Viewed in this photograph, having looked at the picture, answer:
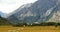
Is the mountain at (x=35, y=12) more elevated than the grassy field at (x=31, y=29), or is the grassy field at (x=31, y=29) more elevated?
the mountain at (x=35, y=12)

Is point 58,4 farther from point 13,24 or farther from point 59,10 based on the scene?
point 13,24

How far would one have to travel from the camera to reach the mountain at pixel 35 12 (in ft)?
2.89

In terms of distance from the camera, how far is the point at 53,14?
88 centimetres

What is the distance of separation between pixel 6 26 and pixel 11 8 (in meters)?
0.14

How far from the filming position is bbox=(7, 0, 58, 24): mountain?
0.88 meters

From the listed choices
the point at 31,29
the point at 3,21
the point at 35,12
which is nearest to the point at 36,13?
the point at 35,12

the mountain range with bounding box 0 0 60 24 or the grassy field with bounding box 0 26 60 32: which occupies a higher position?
the mountain range with bounding box 0 0 60 24

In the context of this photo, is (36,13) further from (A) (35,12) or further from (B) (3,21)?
(B) (3,21)

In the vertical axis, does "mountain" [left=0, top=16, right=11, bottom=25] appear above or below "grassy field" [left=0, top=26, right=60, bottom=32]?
above

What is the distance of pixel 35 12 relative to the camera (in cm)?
88

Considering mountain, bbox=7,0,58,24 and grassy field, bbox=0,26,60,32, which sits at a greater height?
mountain, bbox=7,0,58,24

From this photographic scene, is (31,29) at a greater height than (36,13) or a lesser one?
lesser

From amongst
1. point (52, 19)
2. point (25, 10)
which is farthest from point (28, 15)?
point (52, 19)

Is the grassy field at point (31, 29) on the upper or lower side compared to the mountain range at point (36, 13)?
lower
